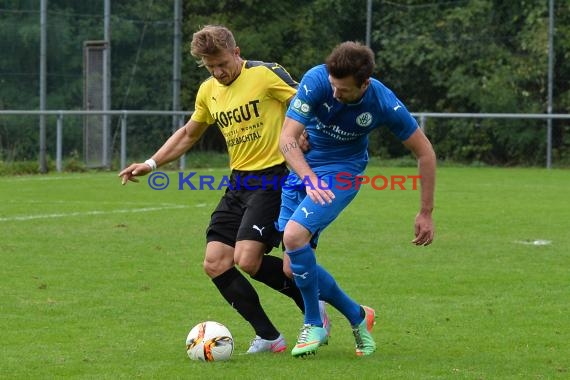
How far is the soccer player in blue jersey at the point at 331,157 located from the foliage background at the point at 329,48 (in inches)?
600

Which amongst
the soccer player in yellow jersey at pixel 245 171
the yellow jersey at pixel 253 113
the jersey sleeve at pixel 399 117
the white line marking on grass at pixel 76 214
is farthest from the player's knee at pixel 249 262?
the white line marking on grass at pixel 76 214

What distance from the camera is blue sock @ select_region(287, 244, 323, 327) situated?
241 inches

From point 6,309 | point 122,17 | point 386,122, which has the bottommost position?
point 6,309

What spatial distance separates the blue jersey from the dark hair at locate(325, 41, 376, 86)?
0.77ft

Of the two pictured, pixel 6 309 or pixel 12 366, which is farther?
pixel 6 309

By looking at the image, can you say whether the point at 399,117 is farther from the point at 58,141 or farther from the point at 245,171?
the point at 58,141

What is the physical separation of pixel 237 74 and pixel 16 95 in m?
15.0

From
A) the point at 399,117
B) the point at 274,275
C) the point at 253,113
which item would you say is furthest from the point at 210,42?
the point at 274,275

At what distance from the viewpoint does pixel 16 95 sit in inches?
830

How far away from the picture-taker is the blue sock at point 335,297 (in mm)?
6426

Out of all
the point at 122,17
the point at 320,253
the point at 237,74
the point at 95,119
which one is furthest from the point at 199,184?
the point at 237,74

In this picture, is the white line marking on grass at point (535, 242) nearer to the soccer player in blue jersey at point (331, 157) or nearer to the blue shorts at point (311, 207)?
the soccer player in blue jersey at point (331, 157)

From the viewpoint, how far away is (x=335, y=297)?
21.3ft

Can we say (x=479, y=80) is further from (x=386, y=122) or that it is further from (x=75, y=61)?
(x=386, y=122)
